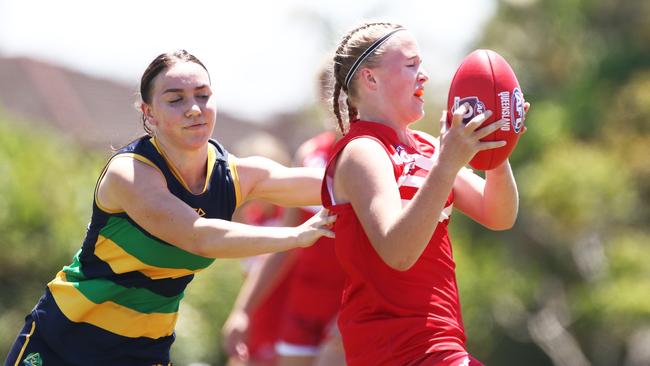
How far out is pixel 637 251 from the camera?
17078mm

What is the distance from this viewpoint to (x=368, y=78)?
395 cm

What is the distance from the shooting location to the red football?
3562mm

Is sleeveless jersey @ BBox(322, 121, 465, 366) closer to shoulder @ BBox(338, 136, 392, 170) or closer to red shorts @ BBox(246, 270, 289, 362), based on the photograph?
shoulder @ BBox(338, 136, 392, 170)

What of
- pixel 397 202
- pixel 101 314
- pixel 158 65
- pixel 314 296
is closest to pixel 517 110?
pixel 397 202

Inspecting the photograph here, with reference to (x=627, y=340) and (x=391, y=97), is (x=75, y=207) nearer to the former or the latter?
(x=627, y=340)

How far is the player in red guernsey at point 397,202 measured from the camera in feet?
11.3

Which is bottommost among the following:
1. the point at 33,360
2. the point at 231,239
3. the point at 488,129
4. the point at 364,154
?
the point at 33,360

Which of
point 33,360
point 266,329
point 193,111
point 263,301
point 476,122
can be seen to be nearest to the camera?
point 476,122

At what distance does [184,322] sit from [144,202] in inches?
444

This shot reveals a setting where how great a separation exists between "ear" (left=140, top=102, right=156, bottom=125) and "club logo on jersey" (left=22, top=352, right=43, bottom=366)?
102 centimetres

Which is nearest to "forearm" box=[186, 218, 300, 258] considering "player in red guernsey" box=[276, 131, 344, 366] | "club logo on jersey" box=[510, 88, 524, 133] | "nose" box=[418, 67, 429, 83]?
"nose" box=[418, 67, 429, 83]

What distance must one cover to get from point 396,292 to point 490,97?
750mm

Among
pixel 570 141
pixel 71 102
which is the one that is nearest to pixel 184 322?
pixel 570 141

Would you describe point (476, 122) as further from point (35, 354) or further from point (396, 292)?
point (35, 354)
